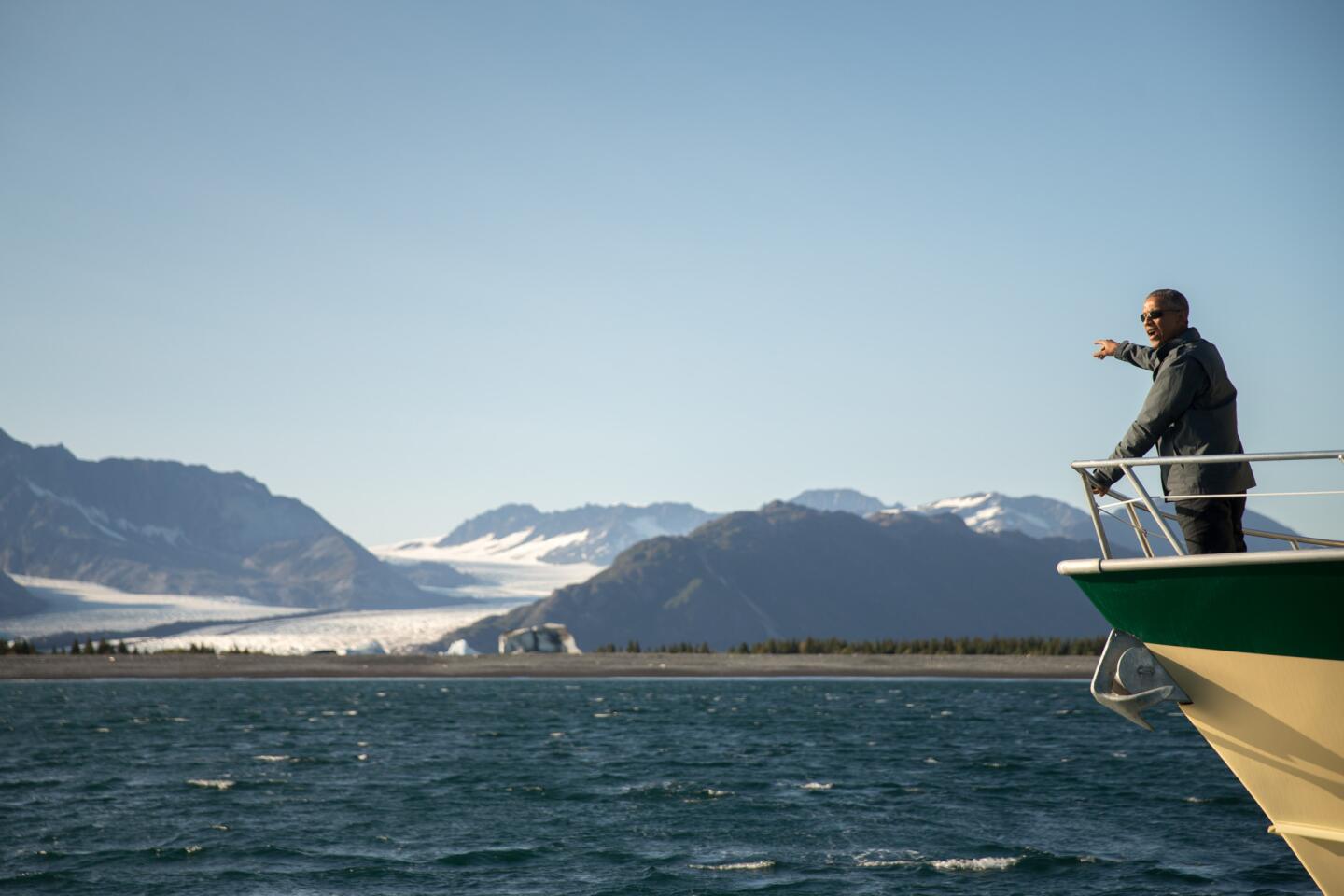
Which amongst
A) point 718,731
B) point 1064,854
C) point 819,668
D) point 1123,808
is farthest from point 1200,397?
point 819,668

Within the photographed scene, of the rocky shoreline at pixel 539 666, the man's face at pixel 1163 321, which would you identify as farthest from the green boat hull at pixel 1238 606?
the rocky shoreline at pixel 539 666

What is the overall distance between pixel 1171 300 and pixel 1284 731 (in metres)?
3.61

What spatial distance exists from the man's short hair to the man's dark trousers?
1.61 metres

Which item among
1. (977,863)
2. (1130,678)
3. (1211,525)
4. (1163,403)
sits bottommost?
(977,863)

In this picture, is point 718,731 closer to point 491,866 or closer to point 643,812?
point 643,812

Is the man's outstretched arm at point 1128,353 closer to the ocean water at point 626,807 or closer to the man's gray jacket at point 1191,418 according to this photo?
the man's gray jacket at point 1191,418

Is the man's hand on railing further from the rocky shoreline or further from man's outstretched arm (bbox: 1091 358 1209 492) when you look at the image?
the rocky shoreline

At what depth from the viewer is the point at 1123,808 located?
23719mm

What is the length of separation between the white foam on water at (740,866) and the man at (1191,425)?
976cm

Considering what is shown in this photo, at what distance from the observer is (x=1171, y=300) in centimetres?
991

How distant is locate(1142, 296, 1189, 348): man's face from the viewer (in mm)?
9898

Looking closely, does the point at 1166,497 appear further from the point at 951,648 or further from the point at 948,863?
the point at 951,648

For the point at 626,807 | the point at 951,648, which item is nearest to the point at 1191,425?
the point at 626,807

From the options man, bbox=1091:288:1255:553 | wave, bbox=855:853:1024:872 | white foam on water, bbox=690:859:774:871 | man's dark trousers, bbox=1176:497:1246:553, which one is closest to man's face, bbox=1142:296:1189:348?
man, bbox=1091:288:1255:553
